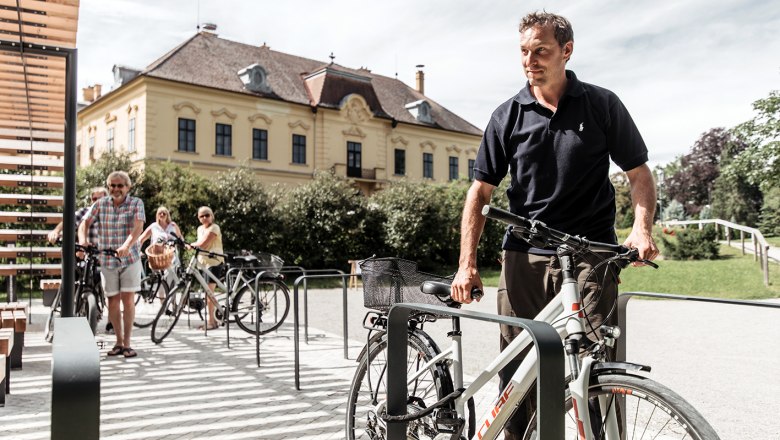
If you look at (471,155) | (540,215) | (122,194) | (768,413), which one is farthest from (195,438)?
(471,155)

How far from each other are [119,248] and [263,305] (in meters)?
2.60

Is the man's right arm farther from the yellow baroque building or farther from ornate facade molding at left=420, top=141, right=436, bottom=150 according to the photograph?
ornate facade molding at left=420, top=141, right=436, bottom=150

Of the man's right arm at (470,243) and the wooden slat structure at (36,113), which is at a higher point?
the wooden slat structure at (36,113)

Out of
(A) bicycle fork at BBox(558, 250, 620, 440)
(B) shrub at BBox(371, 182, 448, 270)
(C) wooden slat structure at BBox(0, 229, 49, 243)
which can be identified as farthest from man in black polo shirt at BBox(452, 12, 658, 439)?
(B) shrub at BBox(371, 182, 448, 270)

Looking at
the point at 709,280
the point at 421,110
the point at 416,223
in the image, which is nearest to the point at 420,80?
the point at 421,110

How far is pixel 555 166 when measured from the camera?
10.6 feet

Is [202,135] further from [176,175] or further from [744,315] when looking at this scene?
[744,315]

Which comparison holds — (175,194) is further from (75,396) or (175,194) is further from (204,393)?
(75,396)

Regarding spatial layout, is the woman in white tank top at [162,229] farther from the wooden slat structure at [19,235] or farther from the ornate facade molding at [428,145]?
the ornate facade molding at [428,145]

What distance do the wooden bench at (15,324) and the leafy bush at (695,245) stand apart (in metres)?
25.3

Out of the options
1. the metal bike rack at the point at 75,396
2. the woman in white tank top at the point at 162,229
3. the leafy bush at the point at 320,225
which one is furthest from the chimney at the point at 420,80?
the metal bike rack at the point at 75,396

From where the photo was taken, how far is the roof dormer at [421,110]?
46.2 meters

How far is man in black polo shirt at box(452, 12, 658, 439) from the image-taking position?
3.16 m

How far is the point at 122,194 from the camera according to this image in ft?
24.9
